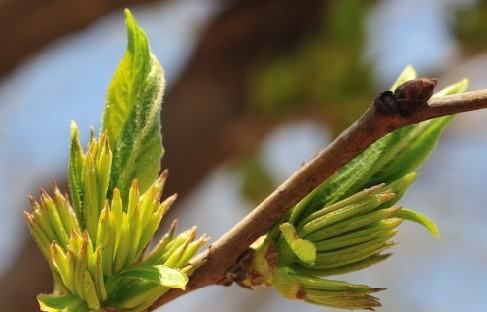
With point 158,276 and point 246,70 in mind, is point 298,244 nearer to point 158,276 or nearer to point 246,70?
point 158,276

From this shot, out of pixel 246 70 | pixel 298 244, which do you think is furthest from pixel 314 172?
pixel 246 70

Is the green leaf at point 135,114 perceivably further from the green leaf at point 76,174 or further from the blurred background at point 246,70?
the blurred background at point 246,70

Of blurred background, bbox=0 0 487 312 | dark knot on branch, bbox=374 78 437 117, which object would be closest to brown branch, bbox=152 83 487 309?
dark knot on branch, bbox=374 78 437 117

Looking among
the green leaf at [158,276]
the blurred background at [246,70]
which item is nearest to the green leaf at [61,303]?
the green leaf at [158,276]

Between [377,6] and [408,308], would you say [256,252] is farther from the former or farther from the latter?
[408,308]

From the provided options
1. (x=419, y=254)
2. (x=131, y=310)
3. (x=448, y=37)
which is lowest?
(x=131, y=310)

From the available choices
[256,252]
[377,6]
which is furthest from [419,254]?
[256,252]
